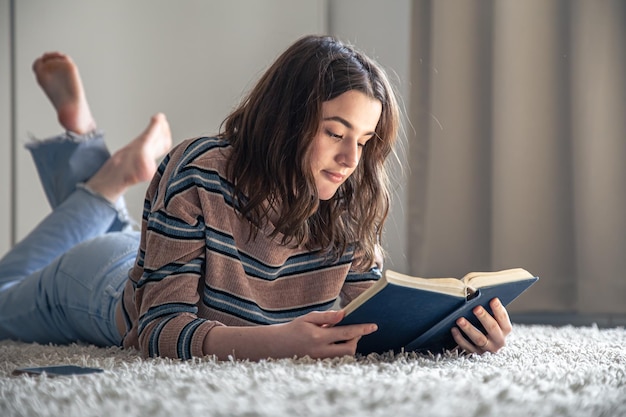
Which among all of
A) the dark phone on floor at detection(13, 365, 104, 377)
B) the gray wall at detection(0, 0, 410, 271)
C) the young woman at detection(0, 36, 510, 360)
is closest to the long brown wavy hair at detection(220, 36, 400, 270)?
the young woman at detection(0, 36, 510, 360)

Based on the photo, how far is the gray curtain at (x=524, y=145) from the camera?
6.56 feet

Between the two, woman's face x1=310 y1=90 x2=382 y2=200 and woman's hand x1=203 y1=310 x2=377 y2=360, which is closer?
woman's hand x1=203 y1=310 x2=377 y2=360

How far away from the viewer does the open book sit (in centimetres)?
88

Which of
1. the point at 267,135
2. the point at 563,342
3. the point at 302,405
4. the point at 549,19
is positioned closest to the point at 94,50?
the point at 549,19

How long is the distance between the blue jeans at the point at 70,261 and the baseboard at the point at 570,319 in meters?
1.11

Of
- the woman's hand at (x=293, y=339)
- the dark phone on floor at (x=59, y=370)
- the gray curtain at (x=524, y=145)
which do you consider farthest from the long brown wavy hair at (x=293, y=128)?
the gray curtain at (x=524, y=145)

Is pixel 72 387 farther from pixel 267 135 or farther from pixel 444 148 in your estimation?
pixel 444 148

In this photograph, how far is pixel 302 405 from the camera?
67 cm

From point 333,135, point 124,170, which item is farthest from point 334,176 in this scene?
point 124,170

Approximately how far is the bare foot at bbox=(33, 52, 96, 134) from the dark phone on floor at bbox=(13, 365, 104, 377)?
3.39 feet

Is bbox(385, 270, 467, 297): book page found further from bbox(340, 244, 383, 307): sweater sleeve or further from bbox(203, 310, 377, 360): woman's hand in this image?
bbox(340, 244, 383, 307): sweater sleeve

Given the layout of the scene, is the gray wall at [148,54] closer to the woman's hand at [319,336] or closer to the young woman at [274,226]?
the young woman at [274,226]

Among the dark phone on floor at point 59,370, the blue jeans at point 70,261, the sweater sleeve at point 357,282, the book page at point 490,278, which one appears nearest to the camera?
the dark phone on floor at point 59,370

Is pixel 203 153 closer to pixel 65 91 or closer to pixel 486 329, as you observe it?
pixel 486 329
